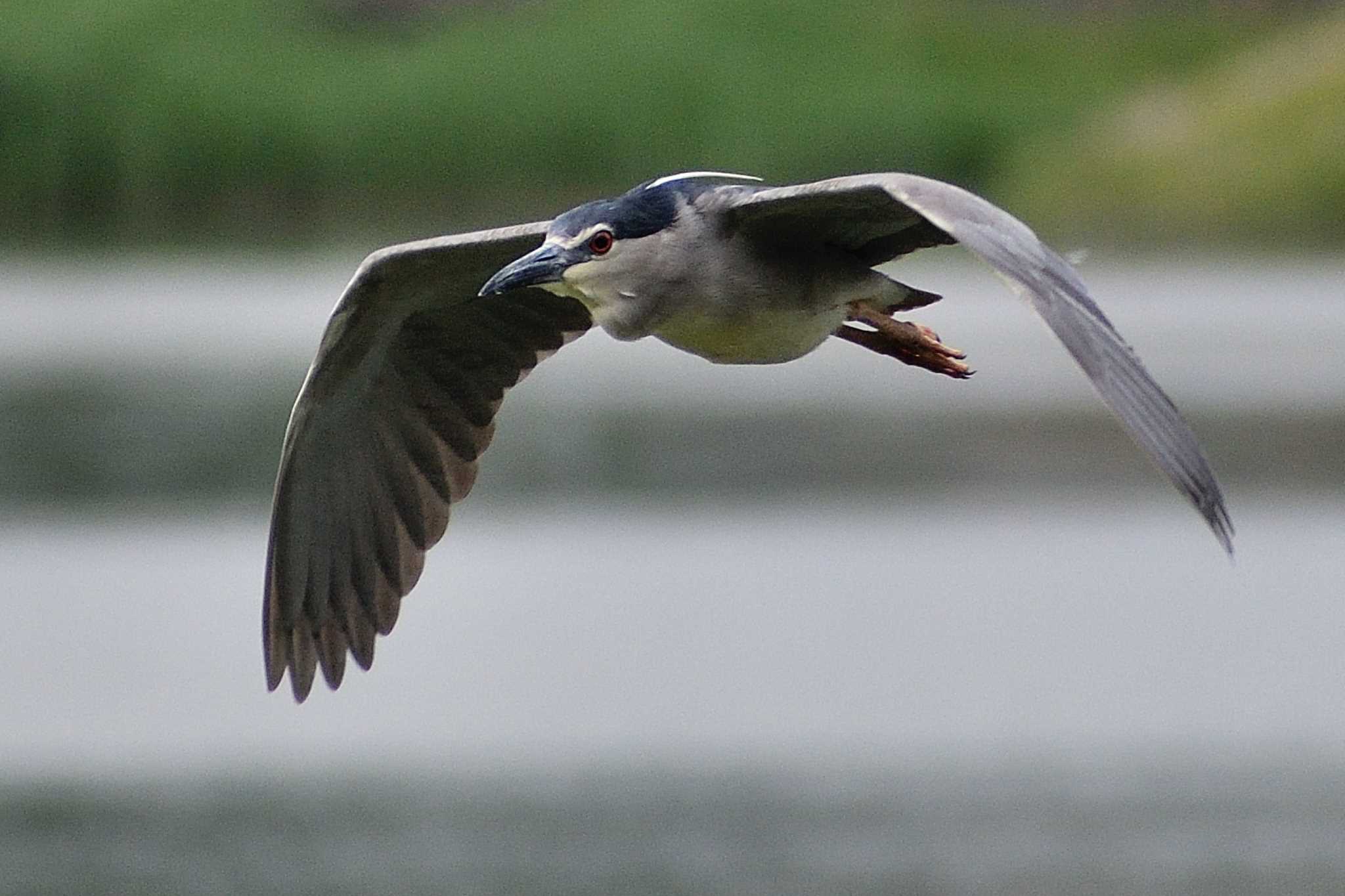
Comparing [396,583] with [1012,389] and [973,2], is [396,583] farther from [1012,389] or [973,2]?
[973,2]

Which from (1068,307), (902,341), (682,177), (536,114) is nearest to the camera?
(1068,307)

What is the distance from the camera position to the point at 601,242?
22.3 feet

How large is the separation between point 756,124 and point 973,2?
262 inches

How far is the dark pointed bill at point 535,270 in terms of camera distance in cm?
667

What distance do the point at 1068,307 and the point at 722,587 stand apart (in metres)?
10.8

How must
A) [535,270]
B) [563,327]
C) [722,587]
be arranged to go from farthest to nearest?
[722,587], [563,327], [535,270]

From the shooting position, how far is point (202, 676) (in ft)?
52.1

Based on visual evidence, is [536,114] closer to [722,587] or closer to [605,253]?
[722,587]

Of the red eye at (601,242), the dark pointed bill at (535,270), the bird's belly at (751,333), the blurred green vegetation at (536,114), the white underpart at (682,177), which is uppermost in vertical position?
the blurred green vegetation at (536,114)

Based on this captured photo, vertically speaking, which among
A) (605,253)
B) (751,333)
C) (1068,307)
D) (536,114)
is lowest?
(1068,307)

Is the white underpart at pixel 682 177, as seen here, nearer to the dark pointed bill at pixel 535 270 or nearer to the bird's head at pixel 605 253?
the bird's head at pixel 605 253

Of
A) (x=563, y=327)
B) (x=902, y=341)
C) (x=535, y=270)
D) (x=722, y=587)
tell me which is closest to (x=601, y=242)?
(x=535, y=270)

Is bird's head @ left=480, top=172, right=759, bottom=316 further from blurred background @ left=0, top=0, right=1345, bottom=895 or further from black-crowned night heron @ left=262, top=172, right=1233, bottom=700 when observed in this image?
blurred background @ left=0, top=0, right=1345, bottom=895

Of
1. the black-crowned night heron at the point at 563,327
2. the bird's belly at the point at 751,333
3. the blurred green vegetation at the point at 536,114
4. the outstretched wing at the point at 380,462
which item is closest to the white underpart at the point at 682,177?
the black-crowned night heron at the point at 563,327
